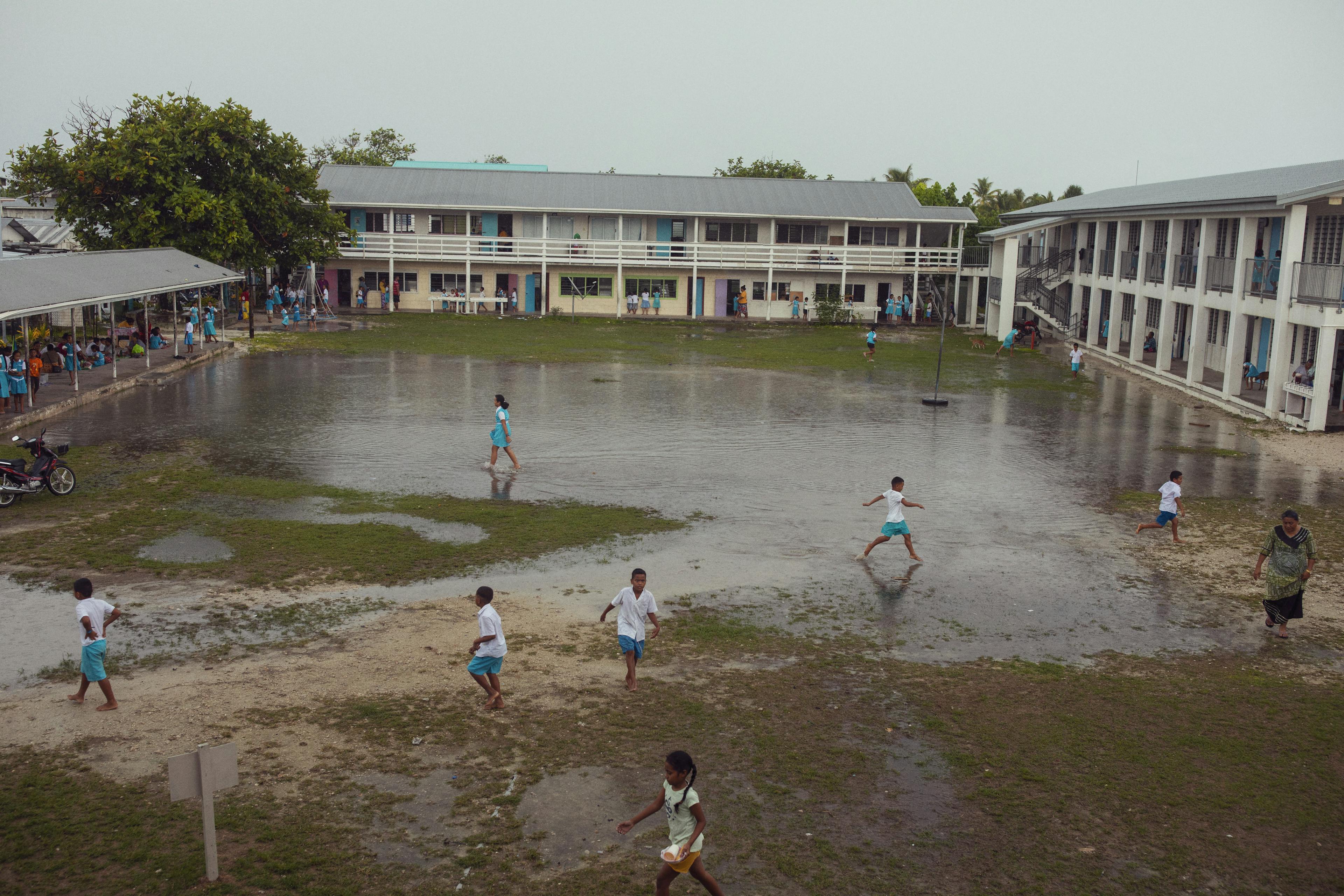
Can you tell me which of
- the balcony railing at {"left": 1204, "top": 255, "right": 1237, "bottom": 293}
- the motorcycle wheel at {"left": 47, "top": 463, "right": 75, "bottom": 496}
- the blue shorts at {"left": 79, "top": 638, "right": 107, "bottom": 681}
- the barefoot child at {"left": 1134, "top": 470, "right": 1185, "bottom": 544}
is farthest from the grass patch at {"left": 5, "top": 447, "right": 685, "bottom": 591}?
the balcony railing at {"left": 1204, "top": 255, "right": 1237, "bottom": 293}

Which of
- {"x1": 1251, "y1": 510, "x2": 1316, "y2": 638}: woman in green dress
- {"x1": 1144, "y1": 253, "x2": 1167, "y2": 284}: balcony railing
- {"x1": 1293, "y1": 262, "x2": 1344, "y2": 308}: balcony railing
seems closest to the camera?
{"x1": 1251, "y1": 510, "x2": 1316, "y2": 638}: woman in green dress

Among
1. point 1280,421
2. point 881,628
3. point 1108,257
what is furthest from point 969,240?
point 881,628

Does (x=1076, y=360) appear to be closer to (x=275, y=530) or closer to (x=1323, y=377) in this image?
(x=1323, y=377)

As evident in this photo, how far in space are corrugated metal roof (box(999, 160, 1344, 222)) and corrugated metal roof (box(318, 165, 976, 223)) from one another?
10.1m

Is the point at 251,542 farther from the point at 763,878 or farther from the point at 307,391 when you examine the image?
the point at 307,391

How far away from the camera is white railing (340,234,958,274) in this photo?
54.0 m

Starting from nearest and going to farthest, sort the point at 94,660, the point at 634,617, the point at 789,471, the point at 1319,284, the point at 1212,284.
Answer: the point at 94,660, the point at 634,617, the point at 789,471, the point at 1319,284, the point at 1212,284

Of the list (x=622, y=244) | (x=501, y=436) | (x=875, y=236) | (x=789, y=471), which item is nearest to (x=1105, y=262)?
(x=875, y=236)

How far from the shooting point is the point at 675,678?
11.0 m

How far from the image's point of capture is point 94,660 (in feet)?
31.7

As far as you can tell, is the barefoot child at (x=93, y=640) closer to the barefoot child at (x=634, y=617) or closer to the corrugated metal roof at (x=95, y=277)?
the barefoot child at (x=634, y=617)

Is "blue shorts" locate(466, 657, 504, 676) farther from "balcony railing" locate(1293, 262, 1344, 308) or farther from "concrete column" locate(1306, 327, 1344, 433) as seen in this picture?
"balcony railing" locate(1293, 262, 1344, 308)

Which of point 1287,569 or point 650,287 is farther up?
point 650,287

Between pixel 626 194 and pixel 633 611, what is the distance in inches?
1968
